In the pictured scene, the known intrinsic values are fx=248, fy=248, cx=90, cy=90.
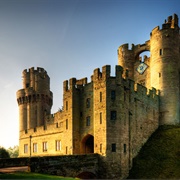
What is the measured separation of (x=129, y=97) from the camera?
31.6 m

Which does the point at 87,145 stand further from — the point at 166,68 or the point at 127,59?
the point at 127,59

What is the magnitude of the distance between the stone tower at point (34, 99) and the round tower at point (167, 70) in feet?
88.5

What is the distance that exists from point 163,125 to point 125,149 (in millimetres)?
12111

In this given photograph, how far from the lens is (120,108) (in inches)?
1142

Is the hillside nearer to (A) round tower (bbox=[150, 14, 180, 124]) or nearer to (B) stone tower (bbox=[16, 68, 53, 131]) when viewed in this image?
(A) round tower (bbox=[150, 14, 180, 124])

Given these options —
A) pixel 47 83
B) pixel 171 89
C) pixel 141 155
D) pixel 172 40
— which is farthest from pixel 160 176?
pixel 47 83

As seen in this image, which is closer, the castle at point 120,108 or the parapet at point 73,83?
the castle at point 120,108

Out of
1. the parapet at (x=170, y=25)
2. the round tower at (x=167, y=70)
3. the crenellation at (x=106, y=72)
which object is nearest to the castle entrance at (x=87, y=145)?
the crenellation at (x=106, y=72)

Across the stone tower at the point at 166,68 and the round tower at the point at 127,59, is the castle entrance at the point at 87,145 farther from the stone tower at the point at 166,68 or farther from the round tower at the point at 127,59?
the round tower at the point at 127,59

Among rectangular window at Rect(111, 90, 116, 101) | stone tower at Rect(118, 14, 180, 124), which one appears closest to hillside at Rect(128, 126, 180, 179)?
stone tower at Rect(118, 14, 180, 124)

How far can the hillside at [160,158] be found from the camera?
90.9ft

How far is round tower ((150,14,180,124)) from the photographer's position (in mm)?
38844

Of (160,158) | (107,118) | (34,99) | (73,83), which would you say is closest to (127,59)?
(73,83)

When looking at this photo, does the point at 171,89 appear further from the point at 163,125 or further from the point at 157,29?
the point at 157,29
